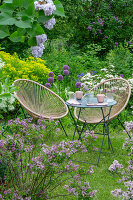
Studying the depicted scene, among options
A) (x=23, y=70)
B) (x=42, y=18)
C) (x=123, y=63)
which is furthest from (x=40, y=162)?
(x=123, y=63)

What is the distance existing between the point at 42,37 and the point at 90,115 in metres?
3.13

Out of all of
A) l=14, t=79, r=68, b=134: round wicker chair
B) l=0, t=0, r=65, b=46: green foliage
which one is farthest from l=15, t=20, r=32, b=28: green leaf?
l=14, t=79, r=68, b=134: round wicker chair

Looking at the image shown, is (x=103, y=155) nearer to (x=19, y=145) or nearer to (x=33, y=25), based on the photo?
(x=19, y=145)

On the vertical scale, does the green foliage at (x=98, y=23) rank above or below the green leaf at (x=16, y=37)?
below

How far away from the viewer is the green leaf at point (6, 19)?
78 cm

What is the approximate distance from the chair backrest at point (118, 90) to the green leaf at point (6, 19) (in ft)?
10.1

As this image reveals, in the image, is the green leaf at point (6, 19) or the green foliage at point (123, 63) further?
the green foliage at point (123, 63)

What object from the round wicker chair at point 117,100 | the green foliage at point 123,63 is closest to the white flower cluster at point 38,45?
the round wicker chair at point 117,100

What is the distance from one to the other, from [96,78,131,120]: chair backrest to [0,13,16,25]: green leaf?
3.09m

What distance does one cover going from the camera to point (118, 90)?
13.5 feet

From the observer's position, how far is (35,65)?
5223 mm

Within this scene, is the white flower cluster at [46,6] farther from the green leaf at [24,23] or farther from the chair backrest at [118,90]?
the chair backrest at [118,90]

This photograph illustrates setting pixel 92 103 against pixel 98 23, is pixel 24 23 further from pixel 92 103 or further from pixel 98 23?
pixel 98 23

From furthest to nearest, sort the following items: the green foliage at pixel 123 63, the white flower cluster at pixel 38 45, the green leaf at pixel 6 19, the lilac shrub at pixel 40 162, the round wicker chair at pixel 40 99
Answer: the green foliage at pixel 123 63 < the round wicker chair at pixel 40 99 < the lilac shrub at pixel 40 162 < the white flower cluster at pixel 38 45 < the green leaf at pixel 6 19
